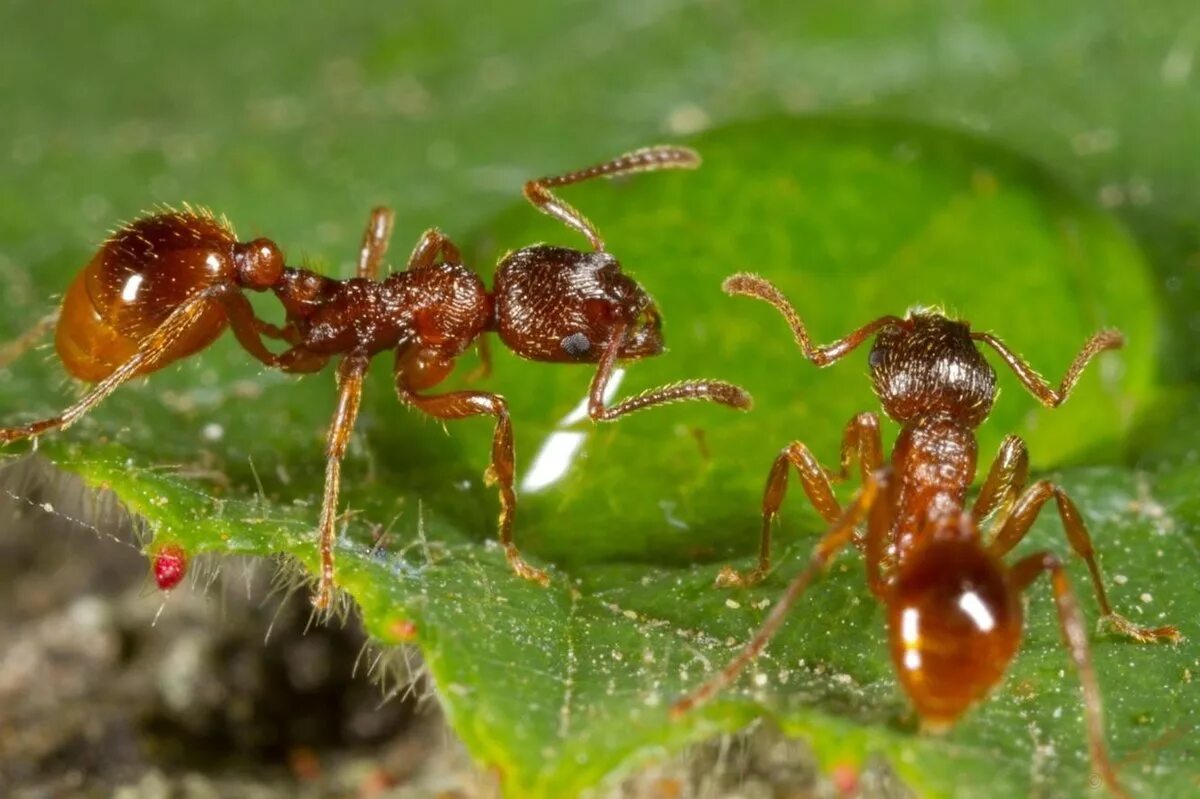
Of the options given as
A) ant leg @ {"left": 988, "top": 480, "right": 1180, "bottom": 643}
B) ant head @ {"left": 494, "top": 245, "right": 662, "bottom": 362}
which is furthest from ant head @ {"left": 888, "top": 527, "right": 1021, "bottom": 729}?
ant head @ {"left": 494, "top": 245, "right": 662, "bottom": 362}

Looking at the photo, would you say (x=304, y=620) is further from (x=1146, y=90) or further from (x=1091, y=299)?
(x=1146, y=90)

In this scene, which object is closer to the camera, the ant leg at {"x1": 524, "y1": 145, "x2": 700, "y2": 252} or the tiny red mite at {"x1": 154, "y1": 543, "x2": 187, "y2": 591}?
the tiny red mite at {"x1": 154, "y1": 543, "x2": 187, "y2": 591}

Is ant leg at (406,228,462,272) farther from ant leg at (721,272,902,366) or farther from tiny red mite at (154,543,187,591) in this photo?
tiny red mite at (154,543,187,591)

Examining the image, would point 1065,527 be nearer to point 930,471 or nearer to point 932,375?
point 930,471

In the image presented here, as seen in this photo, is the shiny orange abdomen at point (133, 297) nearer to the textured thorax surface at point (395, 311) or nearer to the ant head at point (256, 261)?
the ant head at point (256, 261)

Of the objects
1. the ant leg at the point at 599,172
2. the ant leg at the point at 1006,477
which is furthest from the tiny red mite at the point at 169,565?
the ant leg at the point at 1006,477
